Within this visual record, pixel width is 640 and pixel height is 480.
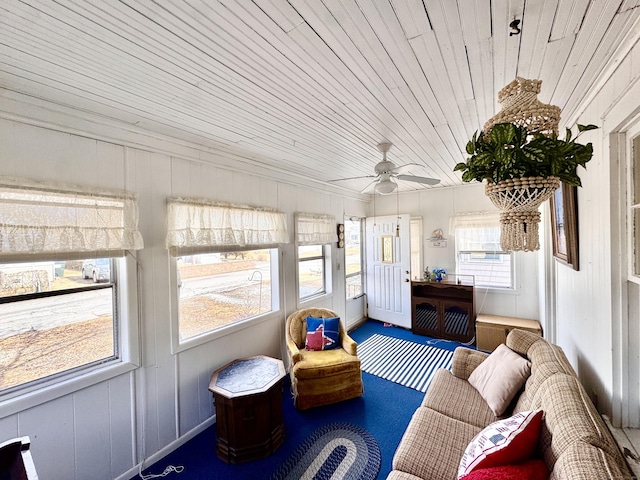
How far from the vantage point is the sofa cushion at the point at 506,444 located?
121cm

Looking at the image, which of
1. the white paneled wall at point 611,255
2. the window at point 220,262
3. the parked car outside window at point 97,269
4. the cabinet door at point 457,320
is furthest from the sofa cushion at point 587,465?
the cabinet door at point 457,320

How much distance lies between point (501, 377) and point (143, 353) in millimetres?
2632

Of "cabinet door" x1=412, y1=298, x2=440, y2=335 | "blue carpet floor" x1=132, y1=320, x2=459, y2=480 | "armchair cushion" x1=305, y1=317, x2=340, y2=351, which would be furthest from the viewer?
"cabinet door" x1=412, y1=298, x2=440, y2=335

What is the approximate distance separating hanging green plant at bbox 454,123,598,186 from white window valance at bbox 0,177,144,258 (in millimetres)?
2111

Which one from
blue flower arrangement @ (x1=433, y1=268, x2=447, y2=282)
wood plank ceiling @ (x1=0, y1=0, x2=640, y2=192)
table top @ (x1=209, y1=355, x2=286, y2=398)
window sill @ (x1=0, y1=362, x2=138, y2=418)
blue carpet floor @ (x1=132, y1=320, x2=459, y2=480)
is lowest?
blue carpet floor @ (x1=132, y1=320, x2=459, y2=480)

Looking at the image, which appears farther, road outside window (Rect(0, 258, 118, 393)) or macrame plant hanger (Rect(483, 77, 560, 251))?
road outside window (Rect(0, 258, 118, 393))

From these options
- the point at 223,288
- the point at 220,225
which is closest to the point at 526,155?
the point at 220,225

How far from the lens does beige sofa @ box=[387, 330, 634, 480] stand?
1.03 meters

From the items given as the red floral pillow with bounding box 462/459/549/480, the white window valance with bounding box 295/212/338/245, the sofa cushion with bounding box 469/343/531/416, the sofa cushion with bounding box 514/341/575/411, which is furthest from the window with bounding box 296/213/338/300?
the red floral pillow with bounding box 462/459/549/480

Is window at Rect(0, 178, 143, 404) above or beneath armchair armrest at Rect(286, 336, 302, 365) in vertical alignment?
above

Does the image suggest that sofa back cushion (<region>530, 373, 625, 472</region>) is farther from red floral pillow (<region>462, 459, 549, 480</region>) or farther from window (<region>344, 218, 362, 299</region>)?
window (<region>344, 218, 362, 299</region>)

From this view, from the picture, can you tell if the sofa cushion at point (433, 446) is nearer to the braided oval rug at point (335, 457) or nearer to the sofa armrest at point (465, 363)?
the braided oval rug at point (335, 457)

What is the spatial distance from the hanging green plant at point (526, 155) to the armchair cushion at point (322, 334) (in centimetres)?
256

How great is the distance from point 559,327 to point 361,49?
312 centimetres
